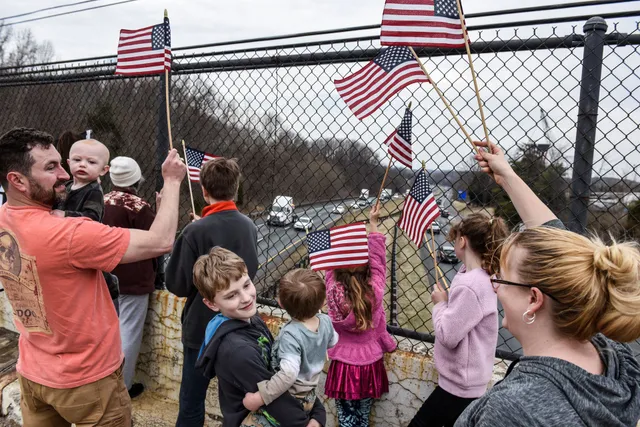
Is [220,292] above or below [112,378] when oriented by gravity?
above

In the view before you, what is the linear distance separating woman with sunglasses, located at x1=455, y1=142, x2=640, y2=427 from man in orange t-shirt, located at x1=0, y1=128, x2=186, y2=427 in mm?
1543

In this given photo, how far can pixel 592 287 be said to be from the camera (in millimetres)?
1173

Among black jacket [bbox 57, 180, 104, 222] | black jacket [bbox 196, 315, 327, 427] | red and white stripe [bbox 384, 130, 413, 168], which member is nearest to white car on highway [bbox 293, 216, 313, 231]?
red and white stripe [bbox 384, 130, 413, 168]

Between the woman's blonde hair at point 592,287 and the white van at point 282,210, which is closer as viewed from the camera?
the woman's blonde hair at point 592,287

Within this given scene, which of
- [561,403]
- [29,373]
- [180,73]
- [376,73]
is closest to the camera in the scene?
[561,403]

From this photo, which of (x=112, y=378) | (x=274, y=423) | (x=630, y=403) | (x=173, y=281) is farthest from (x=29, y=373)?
(x=630, y=403)

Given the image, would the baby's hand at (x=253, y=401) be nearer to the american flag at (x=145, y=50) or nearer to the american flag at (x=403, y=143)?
the american flag at (x=403, y=143)

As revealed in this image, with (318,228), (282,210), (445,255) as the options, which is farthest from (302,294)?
(445,255)

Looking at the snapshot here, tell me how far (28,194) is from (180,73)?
196 centimetres

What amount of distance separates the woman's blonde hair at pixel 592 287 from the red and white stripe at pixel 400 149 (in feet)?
5.23

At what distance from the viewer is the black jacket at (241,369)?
193cm

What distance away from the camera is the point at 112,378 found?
2250 mm

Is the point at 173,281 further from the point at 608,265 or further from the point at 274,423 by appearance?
the point at 608,265

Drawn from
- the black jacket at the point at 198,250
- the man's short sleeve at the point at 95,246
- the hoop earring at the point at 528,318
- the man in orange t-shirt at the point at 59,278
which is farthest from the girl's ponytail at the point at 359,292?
the hoop earring at the point at 528,318
